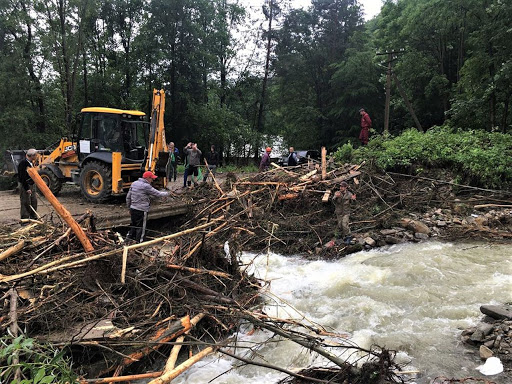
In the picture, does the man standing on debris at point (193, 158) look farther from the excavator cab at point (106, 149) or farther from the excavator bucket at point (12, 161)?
the excavator bucket at point (12, 161)

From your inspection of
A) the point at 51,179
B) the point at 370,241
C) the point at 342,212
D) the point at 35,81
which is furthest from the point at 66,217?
the point at 35,81

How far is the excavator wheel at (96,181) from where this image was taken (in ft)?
33.7

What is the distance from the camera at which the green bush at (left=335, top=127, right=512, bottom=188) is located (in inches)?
429

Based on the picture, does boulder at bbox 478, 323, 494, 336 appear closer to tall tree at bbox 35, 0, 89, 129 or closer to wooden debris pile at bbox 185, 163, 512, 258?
wooden debris pile at bbox 185, 163, 512, 258

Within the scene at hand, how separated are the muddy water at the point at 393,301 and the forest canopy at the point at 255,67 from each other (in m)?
9.71

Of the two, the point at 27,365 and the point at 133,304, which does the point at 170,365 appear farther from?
the point at 27,365

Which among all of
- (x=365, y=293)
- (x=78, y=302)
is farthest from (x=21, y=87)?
(x=365, y=293)

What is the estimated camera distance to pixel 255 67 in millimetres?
29406

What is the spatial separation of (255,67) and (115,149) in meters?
21.0

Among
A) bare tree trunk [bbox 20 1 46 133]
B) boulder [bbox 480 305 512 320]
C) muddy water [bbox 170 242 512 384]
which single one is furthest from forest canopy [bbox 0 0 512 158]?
boulder [bbox 480 305 512 320]

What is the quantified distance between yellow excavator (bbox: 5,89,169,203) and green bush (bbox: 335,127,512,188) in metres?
6.69

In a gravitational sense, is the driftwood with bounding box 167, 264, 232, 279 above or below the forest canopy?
below

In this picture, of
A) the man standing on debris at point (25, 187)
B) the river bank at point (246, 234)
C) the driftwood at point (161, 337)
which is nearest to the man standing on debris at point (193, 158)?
the river bank at point (246, 234)

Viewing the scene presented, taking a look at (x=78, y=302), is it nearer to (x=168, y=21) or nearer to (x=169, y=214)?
(x=169, y=214)
